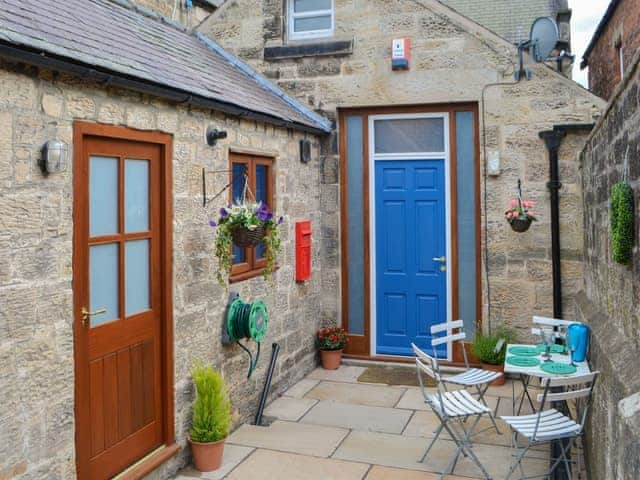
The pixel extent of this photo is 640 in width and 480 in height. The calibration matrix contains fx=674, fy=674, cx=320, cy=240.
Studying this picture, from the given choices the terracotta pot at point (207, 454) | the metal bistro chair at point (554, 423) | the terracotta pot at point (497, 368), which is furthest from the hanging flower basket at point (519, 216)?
the terracotta pot at point (207, 454)

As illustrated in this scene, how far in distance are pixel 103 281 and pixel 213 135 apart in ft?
5.26

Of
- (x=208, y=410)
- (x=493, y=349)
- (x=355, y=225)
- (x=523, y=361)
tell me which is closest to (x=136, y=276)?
(x=208, y=410)

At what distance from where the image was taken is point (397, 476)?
472 cm

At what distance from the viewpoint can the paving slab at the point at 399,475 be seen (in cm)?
468

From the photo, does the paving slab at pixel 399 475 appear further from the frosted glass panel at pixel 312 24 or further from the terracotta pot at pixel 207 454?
the frosted glass panel at pixel 312 24

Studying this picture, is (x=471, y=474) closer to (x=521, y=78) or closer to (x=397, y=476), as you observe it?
(x=397, y=476)

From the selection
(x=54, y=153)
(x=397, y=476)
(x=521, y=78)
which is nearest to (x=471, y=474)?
(x=397, y=476)

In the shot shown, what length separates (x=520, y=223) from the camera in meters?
6.76

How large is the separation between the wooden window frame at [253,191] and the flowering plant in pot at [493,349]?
98.5 inches

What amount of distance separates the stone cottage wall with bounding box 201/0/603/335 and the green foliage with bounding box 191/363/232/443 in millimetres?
3331

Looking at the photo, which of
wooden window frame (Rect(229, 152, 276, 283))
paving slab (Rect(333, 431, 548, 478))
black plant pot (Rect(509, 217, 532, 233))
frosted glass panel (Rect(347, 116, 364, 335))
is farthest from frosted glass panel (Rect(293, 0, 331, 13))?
paving slab (Rect(333, 431, 548, 478))

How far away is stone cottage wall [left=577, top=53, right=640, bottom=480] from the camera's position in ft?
8.40

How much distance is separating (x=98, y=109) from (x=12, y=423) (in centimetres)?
178

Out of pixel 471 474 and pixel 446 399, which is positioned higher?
pixel 446 399
